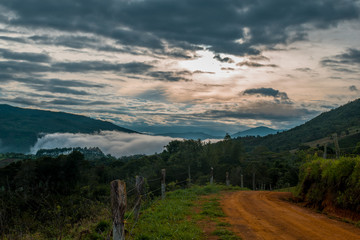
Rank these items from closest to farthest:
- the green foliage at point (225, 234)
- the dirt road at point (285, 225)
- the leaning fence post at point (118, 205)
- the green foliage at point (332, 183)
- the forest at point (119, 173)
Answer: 1. the leaning fence post at point (118, 205)
2. the green foliage at point (225, 234)
3. the dirt road at point (285, 225)
4. the green foliage at point (332, 183)
5. the forest at point (119, 173)

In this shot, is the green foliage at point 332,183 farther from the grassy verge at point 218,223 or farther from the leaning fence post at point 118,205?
the leaning fence post at point 118,205

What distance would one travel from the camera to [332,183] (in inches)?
469

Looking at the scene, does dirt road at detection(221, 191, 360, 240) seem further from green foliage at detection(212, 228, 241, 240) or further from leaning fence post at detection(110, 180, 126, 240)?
leaning fence post at detection(110, 180, 126, 240)

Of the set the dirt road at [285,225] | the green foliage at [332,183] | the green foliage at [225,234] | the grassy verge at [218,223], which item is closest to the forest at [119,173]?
the grassy verge at [218,223]

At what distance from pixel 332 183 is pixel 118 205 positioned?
32.3 feet

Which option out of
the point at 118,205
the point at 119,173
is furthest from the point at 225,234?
the point at 119,173

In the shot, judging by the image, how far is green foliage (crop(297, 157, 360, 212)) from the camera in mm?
10414

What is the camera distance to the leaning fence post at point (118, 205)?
5.54 metres

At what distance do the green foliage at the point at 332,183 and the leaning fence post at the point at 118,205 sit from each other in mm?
8443

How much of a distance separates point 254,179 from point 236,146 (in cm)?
3556

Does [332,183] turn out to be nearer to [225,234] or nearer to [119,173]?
[225,234]

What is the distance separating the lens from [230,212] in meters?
12.2

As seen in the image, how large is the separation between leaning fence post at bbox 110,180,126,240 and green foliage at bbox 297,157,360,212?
8.44m

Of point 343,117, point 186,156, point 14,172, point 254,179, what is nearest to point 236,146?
point 186,156
